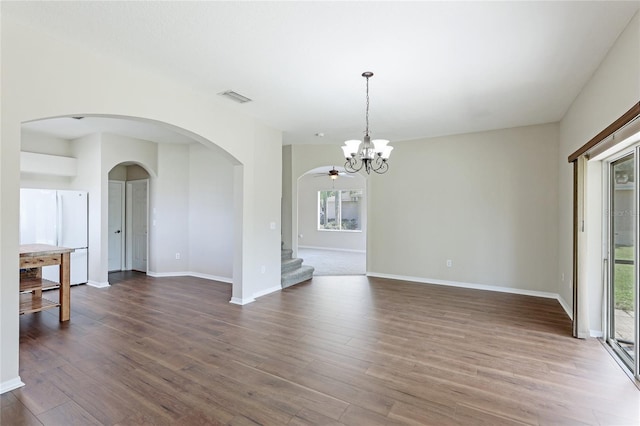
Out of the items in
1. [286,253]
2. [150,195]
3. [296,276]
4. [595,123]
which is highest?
[595,123]

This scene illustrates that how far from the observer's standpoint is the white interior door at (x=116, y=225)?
285 inches

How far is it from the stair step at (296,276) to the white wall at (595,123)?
4214 mm

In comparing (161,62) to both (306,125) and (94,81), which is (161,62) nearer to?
(94,81)

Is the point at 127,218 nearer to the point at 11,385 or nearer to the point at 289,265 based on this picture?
the point at 289,265

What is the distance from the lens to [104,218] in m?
5.82

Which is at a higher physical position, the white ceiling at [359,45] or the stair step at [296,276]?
the white ceiling at [359,45]

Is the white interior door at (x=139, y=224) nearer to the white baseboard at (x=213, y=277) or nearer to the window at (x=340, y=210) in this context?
the white baseboard at (x=213, y=277)

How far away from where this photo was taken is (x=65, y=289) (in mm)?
4043

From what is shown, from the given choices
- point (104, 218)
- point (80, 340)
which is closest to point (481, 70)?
point (80, 340)

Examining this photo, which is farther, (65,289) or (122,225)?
(122,225)

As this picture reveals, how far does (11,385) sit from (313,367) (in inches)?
92.0

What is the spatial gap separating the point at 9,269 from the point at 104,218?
3.75m

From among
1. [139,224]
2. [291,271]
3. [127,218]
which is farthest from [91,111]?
[127,218]

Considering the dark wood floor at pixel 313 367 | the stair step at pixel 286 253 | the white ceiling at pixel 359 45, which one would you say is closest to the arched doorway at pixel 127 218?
the dark wood floor at pixel 313 367
